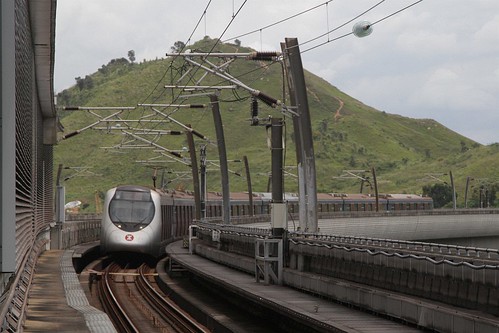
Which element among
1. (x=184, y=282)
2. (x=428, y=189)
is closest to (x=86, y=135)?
(x=428, y=189)

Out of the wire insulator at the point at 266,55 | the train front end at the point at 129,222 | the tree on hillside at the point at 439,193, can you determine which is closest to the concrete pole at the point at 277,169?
the wire insulator at the point at 266,55

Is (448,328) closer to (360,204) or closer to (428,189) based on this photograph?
(360,204)

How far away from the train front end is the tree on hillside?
362 ft

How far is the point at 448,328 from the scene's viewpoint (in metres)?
16.2

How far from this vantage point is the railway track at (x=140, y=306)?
28.8m

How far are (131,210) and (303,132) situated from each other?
18310 mm

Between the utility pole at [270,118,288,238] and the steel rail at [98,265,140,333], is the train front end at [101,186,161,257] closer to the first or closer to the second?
the steel rail at [98,265,140,333]

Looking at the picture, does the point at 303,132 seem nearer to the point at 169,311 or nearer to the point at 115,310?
the point at 169,311

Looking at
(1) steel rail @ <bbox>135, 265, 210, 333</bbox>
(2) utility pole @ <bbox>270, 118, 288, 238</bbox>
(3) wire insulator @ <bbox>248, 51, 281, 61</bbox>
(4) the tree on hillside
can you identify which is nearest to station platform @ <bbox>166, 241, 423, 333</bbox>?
(1) steel rail @ <bbox>135, 265, 210, 333</bbox>

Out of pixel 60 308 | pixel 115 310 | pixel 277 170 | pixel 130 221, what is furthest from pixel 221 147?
pixel 60 308

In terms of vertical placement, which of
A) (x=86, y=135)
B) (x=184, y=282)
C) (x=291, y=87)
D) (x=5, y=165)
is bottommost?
(x=184, y=282)

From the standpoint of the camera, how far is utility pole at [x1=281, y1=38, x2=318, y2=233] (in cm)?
3091

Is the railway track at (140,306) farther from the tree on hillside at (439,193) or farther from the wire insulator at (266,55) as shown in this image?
the tree on hillside at (439,193)

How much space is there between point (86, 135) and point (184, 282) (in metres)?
152
